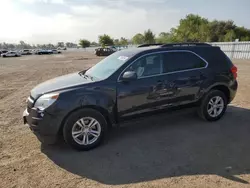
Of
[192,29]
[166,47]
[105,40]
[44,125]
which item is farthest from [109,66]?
[105,40]

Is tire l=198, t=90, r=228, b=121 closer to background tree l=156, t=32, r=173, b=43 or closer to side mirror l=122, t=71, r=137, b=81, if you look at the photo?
side mirror l=122, t=71, r=137, b=81

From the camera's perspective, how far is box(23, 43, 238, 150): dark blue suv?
139 inches

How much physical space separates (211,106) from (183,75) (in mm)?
1099

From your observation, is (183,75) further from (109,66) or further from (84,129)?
(84,129)

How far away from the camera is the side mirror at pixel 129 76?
3.77 metres

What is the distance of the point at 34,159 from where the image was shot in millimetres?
3518

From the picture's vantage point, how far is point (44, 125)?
3.46 m

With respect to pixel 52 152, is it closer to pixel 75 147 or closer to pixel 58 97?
pixel 75 147

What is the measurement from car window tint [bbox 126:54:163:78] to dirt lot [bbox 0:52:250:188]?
1.25m

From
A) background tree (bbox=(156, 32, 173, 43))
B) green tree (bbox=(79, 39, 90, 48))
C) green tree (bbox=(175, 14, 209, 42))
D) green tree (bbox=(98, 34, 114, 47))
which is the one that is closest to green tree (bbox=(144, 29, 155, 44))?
background tree (bbox=(156, 32, 173, 43))

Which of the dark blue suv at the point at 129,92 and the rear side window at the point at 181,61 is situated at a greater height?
the rear side window at the point at 181,61

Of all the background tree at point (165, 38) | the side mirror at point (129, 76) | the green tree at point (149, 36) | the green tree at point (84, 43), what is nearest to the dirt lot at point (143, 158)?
the side mirror at point (129, 76)

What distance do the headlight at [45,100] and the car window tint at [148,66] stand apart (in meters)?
1.43

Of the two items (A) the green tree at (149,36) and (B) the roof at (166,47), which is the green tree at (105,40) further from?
(B) the roof at (166,47)
